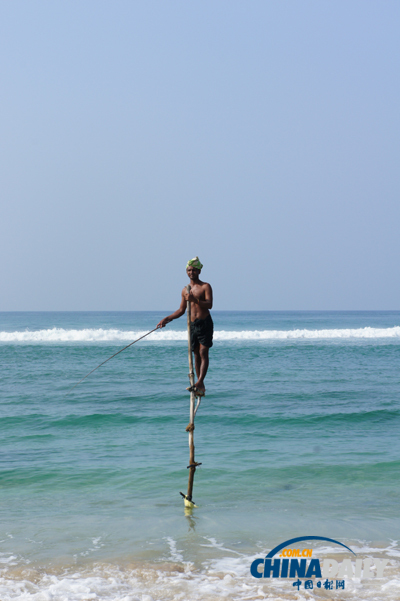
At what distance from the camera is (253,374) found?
2292cm

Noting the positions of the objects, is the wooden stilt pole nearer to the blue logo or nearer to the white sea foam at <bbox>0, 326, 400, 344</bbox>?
the blue logo

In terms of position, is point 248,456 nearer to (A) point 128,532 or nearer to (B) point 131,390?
(A) point 128,532

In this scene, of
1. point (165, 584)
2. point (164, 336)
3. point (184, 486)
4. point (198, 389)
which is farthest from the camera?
point (164, 336)

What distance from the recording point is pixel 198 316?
6.65m

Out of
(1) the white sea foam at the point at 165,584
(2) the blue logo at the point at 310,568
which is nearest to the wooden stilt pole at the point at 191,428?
(1) the white sea foam at the point at 165,584

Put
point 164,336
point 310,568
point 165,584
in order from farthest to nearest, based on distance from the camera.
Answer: point 164,336, point 310,568, point 165,584

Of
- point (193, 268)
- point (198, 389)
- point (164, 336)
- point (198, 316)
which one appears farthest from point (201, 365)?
point (164, 336)

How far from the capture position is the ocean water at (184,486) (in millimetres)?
5508

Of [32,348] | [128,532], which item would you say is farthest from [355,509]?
[32,348]

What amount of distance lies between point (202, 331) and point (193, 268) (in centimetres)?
83

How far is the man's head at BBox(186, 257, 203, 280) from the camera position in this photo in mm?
6492

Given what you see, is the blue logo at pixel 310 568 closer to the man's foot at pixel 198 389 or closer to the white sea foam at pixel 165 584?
the white sea foam at pixel 165 584

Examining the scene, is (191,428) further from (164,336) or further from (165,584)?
(164,336)

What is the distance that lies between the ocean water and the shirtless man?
6.76 feet
